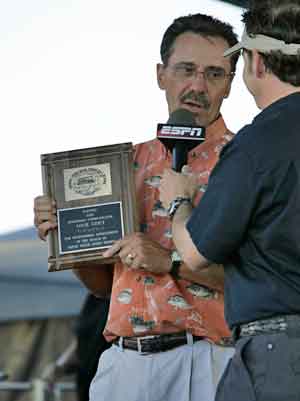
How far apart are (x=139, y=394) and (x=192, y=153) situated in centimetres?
80

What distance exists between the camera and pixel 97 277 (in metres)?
3.90

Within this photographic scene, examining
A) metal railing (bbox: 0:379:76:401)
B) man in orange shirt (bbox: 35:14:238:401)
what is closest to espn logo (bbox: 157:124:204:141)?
man in orange shirt (bbox: 35:14:238:401)

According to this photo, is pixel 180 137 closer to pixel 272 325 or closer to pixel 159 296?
pixel 159 296

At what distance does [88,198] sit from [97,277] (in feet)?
1.17

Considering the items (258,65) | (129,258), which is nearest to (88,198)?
(129,258)

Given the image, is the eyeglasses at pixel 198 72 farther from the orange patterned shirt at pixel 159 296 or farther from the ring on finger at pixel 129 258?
the ring on finger at pixel 129 258

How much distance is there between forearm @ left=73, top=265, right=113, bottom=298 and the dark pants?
103 cm

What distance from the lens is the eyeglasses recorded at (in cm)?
389

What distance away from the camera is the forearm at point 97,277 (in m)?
3.88

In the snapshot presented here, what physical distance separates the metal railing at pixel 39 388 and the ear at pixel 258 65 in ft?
13.2

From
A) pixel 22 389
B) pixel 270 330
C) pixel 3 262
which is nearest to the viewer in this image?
pixel 270 330

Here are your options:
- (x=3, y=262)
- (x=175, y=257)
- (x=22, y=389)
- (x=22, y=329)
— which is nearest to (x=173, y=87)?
(x=175, y=257)

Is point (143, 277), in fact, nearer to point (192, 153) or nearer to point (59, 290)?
point (192, 153)

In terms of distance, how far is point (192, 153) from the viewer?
3770mm
